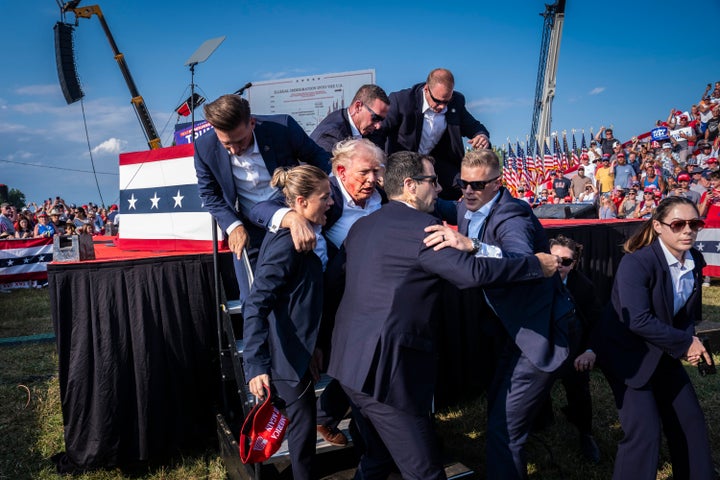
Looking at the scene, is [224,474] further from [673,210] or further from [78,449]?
[673,210]

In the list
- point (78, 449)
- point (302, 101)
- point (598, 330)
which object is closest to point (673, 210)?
point (598, 330)

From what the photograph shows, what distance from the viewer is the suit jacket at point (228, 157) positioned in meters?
3.15

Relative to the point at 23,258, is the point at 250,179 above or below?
above

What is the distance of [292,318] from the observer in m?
2.49

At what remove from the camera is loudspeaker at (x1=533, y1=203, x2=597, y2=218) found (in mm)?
8219

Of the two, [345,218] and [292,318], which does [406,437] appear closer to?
[292,318]

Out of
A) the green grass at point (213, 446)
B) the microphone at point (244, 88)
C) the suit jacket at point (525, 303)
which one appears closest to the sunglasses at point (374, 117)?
the suit jacket at point (525, 303)

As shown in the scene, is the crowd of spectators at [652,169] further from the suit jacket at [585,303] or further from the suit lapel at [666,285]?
the suit lapel at [666,285]

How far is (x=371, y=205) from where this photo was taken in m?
3.03

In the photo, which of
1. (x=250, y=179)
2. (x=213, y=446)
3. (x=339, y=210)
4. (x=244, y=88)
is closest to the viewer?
(x=339, y=210)

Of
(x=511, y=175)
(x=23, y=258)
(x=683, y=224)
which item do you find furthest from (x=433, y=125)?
(x=511, y=175)

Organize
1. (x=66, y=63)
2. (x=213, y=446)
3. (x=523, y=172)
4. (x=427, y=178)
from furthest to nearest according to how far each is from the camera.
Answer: (x=523, y=172) → (x=66, y=63) → (x=213, y=446) → (x=427, y=178)

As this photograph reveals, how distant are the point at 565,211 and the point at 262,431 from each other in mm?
7025

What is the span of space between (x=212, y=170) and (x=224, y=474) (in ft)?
6.97
